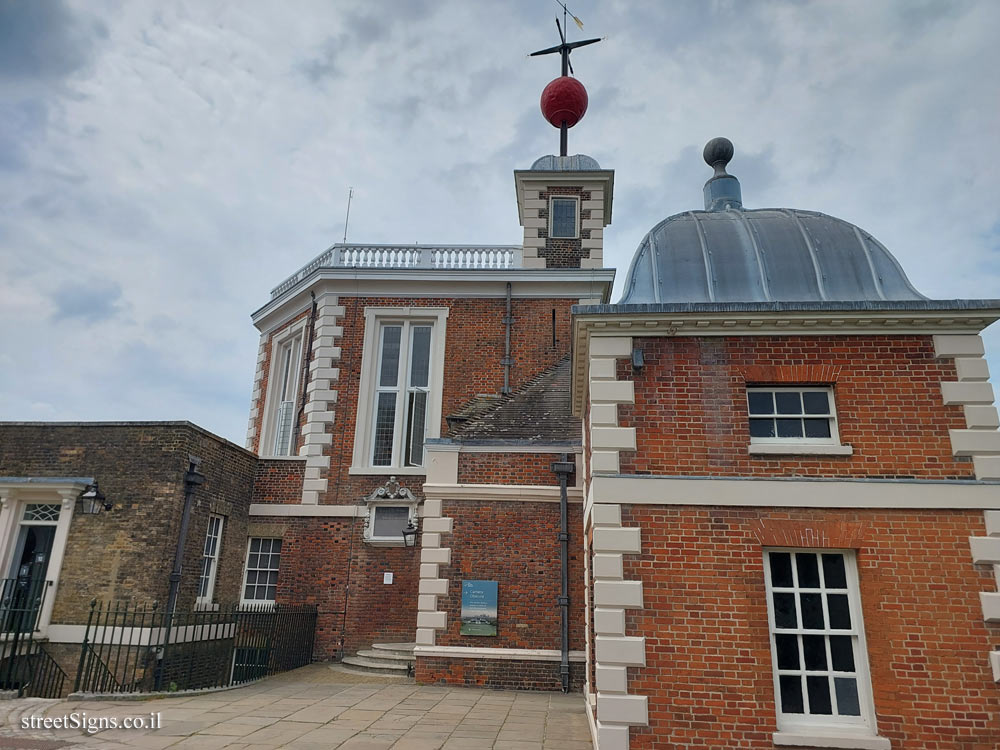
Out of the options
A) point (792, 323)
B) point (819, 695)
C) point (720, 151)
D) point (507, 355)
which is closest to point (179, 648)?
point (507, 355)

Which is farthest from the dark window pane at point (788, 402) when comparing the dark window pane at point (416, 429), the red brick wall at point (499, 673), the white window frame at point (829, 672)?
the dark window pane at point (416, 429)

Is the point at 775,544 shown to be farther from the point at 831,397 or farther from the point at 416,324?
the point at 416,324

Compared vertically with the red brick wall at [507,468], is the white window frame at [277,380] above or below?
above

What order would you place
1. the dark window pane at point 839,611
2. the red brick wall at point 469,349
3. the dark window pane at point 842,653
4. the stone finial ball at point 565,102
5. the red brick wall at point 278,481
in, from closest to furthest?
1. the dark window pane at point 842,653
2. the dark window pane at point 839,611
3. the red brick wall at point 278,481
4. the red brick wall at point 469,349
5. the stone finial ball at point 565,102

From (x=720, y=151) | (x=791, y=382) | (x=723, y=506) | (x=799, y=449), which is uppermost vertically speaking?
(x=720, y=151)

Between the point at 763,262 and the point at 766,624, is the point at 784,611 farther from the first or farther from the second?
the point at 763,262

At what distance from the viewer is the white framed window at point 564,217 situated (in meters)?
18.5

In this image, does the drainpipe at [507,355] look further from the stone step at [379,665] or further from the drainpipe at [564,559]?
the stone step at [379,665]

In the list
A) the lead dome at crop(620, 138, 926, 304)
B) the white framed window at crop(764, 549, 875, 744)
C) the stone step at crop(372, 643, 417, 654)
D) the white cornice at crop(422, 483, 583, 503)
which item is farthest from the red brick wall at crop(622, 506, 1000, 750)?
the stone step at crop(372, 643, 417, 654)

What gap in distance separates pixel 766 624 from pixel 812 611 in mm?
560

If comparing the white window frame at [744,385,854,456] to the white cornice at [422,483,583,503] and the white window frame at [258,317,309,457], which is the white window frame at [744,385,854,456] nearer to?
the white cornice at [422,483,583,503]

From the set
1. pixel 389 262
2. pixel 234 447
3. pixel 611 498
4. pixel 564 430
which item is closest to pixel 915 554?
pixel 611 498

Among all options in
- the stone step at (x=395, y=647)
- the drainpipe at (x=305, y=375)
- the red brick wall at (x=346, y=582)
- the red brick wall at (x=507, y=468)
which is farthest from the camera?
the drainpipe at (x=305, y=375)

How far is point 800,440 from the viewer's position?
24.3 ft
